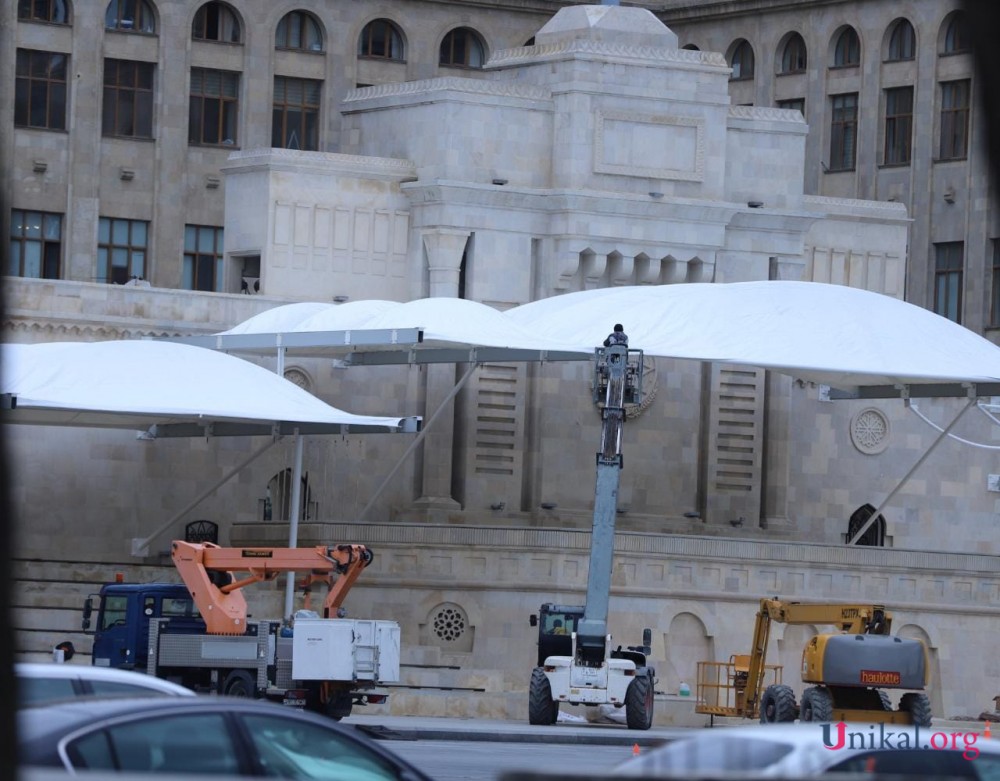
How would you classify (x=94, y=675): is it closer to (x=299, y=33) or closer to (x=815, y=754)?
(x=815, y=754)

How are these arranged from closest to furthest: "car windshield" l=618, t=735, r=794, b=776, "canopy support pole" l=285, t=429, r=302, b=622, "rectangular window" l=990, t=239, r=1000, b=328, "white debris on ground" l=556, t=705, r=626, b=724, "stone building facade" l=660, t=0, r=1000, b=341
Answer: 1. "car windshield" l=618, t=735, r=794, b=776
2. "white debris on ground" l=556, t=705, r=626, b=724
3. "canopy support pole" l=285, t=429, r=302, b=622
4. "rectangular window" l=990, t=239, r=1000, b=328
5. "stone building facade" l=660, t=0, r=1000, b=341

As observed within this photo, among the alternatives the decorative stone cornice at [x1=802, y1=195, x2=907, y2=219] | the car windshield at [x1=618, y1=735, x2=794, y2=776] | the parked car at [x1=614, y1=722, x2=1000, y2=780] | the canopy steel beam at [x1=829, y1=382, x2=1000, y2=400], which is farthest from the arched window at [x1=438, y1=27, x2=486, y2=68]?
the car windshield at [x1=618, y1=735, x2=794, y2=776]

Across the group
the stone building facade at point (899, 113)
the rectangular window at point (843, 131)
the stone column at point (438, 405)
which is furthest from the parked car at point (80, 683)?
the rectangular window at point (843, 131)

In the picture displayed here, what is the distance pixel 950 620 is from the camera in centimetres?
4622

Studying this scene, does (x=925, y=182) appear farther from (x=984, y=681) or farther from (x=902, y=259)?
(x=984, y=681)

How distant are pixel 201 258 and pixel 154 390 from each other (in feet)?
65.5

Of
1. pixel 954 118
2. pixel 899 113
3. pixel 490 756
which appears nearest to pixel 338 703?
pixel 490 756

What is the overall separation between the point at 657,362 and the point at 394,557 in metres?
9.13

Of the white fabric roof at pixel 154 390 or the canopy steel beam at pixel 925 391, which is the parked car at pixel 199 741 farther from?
the canopy steel beam at pixel 925 391

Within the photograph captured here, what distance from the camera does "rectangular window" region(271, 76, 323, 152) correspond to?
62125 mm

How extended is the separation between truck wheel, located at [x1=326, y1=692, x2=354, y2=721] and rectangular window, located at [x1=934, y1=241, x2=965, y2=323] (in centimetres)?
3137

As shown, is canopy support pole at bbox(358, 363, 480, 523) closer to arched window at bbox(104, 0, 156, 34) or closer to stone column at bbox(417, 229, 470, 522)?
stone column at bbox(417, 229, 470, 522)

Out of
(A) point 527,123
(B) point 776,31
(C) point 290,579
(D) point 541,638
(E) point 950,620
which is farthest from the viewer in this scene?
(B) point 776,31

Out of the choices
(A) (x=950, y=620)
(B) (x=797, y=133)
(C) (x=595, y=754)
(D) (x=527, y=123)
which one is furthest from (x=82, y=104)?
(C) (x=595, y=754)
